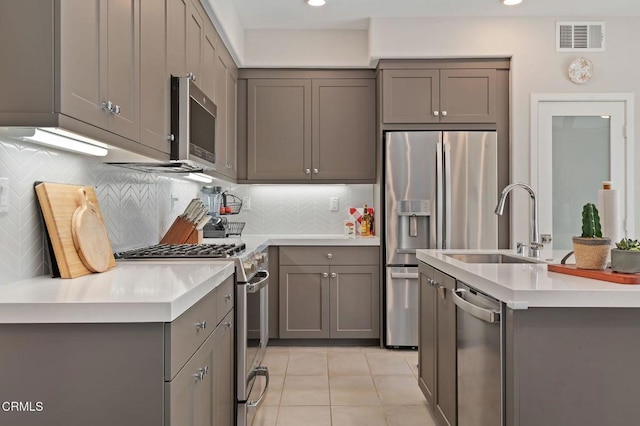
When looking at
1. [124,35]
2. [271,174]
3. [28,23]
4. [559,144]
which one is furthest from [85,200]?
[559,144]

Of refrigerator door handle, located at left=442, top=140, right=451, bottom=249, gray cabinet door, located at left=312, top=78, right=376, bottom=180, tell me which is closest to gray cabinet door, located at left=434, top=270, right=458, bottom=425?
refrigerator door handle, located at left=442, top=140, right=451, bottom=249

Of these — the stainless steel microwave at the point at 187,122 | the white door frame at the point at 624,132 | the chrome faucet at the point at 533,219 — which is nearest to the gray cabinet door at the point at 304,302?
the stainless steel microwave at the point at 187,122

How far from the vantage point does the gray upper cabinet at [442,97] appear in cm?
423

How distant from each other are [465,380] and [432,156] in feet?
7.90

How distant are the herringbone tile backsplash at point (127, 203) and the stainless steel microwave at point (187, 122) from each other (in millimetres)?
367

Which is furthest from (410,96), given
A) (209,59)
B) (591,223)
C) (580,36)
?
(591,223)

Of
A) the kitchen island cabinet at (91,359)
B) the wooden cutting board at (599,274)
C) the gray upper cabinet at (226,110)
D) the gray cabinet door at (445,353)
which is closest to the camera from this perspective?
the kitchen island cabinet at (91,359)

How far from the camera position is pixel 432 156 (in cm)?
416

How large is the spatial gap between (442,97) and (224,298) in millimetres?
2850

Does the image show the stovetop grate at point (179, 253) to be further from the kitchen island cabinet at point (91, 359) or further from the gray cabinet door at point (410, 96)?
the gray cabinet door at point (410, 96)

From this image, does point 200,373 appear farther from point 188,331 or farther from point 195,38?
point 195,38

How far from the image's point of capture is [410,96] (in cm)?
425

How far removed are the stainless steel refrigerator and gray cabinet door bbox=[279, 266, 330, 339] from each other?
1.80 ft

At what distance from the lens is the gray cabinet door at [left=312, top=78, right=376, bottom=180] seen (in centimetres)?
452
